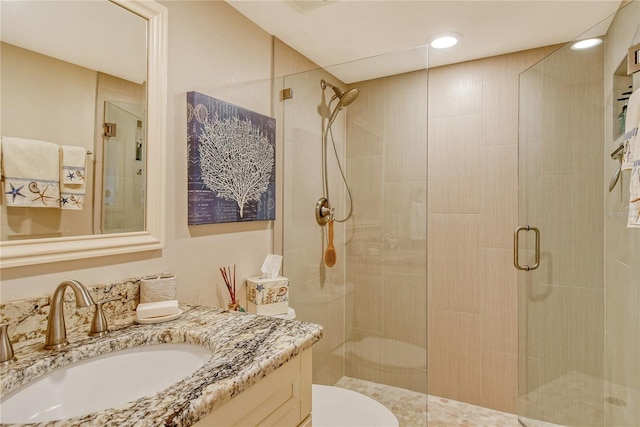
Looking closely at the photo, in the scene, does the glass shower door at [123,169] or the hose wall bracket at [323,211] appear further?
the hose wall bracket at [323,211]

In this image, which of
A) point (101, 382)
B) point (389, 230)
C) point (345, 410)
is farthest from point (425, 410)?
point (101, 382)

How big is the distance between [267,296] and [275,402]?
2.69ft

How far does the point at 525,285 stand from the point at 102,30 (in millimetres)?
2454

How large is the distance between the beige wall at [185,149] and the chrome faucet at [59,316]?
0.50 ft

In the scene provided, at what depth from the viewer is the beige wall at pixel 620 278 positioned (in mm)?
1470

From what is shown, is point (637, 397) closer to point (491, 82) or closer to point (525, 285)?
point (525, 285)

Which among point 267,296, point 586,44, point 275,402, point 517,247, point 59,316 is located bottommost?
Answer: point 275,402

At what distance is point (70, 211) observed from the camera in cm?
111

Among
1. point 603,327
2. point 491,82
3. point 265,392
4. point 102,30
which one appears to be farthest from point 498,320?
point 102,30

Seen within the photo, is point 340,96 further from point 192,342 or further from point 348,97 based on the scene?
point 192,342

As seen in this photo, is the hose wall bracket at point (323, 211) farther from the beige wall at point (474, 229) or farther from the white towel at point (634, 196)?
the white towel at point (634, 196)

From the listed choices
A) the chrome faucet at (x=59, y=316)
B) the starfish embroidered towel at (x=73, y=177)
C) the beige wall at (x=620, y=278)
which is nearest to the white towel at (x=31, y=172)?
the starfish embroidered towel at (x=73, y=177)

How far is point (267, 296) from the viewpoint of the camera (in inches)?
69.0

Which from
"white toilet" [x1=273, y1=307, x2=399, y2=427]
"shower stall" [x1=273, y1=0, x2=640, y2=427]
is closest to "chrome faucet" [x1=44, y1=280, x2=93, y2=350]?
"white toilet" [x1=273, y1=307, x2=399, y2=427]
